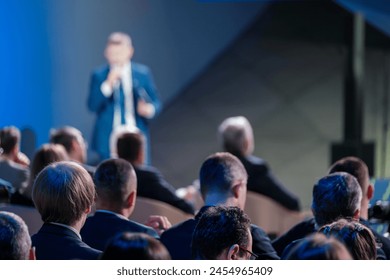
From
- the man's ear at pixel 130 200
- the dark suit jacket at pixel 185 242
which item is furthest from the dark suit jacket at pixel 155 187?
the dark suit jacket at pixel 185 242

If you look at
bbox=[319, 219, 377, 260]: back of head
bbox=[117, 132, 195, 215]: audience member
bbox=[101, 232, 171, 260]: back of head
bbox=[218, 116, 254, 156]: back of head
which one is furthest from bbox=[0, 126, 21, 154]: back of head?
bbox=[101, 232, 171, 260]: back of head

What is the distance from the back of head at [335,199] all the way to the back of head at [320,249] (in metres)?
1.29

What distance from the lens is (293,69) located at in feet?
34.7

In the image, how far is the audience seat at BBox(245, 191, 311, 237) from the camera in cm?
538

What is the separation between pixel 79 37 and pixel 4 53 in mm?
1132

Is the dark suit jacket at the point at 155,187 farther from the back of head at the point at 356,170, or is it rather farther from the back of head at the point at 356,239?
the back of head at the point at 356,239

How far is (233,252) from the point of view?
2.44 meters

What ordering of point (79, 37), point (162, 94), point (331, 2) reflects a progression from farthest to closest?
point (331, 2), point (162, 94), point (79, 37)

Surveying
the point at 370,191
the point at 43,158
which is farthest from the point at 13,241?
the point at 43,158

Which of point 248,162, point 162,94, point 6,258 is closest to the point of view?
point 6,258

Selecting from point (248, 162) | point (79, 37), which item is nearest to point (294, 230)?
point (248, 162)

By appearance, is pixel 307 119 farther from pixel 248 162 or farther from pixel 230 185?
pixel 230 185

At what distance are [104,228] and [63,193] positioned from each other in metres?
0.46

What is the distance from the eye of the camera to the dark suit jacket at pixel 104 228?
3.40 metres
